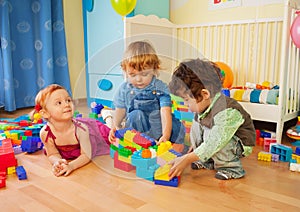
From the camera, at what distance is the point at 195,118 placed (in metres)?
1.01

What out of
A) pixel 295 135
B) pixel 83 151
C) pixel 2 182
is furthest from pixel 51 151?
pixel 295 135

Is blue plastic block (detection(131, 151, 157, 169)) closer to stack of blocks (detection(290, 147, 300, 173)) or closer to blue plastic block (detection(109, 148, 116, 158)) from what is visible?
blue plastic block (detection(109, 148, 116, 158))

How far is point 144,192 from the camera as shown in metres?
0.82

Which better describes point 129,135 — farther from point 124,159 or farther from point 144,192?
point 144,192

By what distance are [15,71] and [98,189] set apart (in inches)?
66.3

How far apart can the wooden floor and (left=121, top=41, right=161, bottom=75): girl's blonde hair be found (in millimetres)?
355

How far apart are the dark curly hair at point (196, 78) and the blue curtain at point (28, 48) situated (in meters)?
1.57

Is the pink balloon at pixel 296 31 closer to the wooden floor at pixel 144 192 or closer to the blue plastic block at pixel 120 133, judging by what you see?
the wooden floor at pixel 144 192

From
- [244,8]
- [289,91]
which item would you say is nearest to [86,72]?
[289,91]

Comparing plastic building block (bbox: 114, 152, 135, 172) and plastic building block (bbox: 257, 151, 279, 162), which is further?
plastic building block (bbox: 257, 151, 279, 162)

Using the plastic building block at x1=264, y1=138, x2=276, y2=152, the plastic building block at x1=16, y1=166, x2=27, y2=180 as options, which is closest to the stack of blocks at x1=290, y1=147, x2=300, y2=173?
the plastic building block at x1=264, y1=138, x2=276, y2=152

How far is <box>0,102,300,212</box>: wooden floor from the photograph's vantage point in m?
0.74

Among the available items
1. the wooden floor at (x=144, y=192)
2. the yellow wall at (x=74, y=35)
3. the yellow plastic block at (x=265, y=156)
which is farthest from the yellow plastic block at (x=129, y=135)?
the yellow wall at (x=74, y=35)

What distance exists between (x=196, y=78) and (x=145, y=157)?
0.92 ft
